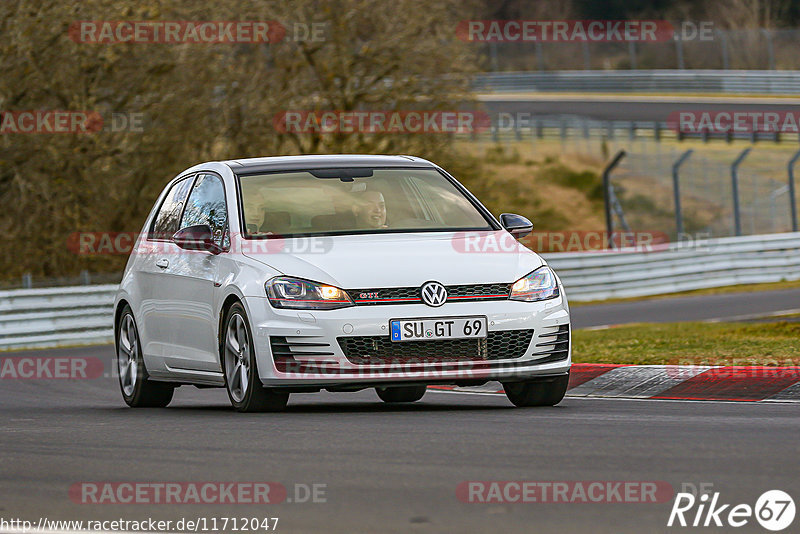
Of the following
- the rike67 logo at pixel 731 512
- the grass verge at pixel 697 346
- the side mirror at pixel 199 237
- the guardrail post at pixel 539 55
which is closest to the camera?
the rike67 logo at pixel 731 512

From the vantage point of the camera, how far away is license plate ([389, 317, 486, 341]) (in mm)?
9195

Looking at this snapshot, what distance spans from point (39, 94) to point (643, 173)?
1863 centimetres

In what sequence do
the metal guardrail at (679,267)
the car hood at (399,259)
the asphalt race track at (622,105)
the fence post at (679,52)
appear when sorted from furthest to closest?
the fence post at (679,52) → the asphalt race track at (622,105) → the metal guardrail at (679,267) → the car hood at (399,259)

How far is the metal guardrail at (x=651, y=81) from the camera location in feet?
188

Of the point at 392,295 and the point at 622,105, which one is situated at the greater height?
the point at 622,105

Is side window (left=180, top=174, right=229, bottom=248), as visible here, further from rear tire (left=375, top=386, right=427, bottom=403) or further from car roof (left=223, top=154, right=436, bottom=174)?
rear tire (left=375, top=386, right=427, bottom=403)

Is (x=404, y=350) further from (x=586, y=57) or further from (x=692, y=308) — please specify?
(x=586, y=57)

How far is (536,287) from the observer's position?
31.6 feet

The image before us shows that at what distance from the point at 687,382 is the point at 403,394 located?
206 cm

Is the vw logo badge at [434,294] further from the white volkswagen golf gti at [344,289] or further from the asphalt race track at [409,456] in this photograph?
the asphalt race track at [409,456]

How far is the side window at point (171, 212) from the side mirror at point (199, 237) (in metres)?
1.01

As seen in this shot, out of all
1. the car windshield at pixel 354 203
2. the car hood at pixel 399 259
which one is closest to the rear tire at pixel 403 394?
the car windshield at pixel 354 203

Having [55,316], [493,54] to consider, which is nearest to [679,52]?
[493,54]

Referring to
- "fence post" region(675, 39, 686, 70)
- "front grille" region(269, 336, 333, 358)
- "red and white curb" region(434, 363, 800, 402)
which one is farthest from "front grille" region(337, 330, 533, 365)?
"fence post" region(675, 39, 686, 70)
